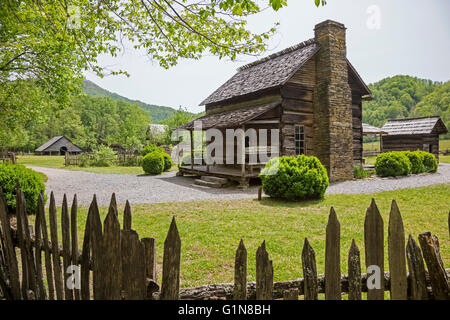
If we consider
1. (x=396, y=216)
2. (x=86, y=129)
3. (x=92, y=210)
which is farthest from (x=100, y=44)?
(x=86, y=129)

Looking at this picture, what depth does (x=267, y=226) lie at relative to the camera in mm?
6926

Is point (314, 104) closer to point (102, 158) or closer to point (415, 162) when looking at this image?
point (415, 162)

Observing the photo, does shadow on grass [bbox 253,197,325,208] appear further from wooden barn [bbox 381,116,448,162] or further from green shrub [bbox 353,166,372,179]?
wooden barn [bbox 381,116,448,162]

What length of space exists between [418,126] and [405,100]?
71.5 m

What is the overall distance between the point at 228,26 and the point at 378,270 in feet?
15.1

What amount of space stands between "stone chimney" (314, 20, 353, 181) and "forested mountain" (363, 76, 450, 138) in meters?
80.9

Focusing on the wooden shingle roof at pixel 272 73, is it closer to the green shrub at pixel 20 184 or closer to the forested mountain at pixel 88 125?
the green shrub at pixel 20 184

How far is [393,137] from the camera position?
30.7 m

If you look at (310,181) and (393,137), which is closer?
(310,181)

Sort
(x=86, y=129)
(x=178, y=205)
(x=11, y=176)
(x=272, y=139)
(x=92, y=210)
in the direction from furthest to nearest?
(x=86, y=129)
(x=272, y=139)
(x=178, y=205)
(x=11, y=176)
(x=92, y=210)

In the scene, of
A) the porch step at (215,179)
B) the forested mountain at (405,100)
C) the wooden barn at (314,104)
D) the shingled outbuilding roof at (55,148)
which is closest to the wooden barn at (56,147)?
the shingled outbuilding roof at (55,148)

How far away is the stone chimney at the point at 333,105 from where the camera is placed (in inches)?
604

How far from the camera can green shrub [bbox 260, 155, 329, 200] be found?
10.0 metres
